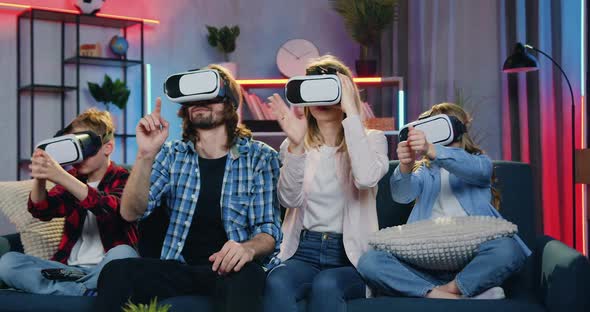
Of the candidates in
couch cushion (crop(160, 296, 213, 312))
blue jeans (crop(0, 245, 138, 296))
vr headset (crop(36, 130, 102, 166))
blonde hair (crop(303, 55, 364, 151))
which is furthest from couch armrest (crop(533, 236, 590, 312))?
vr headset (crop(36, 130, 102, 166))

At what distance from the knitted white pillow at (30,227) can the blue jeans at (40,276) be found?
13 cm

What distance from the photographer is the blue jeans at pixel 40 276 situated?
7.78 ft

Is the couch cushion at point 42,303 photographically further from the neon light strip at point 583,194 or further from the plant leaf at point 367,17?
the plant leaf at point 367,17

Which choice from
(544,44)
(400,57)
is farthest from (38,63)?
(544,44)

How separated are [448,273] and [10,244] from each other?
4.81 feet

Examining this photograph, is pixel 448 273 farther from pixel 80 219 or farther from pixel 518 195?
pixel 80 219

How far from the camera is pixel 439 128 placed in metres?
2.40

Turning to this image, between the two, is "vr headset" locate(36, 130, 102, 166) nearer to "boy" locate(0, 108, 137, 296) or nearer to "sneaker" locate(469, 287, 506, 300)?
"boy" locate(0, 108, 137, 296)

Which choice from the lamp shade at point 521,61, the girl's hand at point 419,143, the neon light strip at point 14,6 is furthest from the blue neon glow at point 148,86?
the girl's hand at point 419,143

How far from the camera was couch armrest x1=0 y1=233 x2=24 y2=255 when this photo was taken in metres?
2.62

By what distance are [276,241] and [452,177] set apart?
2.07ft

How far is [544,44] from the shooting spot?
156 inches

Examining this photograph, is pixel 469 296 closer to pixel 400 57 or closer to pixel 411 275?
pixel 411 275

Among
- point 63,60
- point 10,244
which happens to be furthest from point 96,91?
point 10,244
